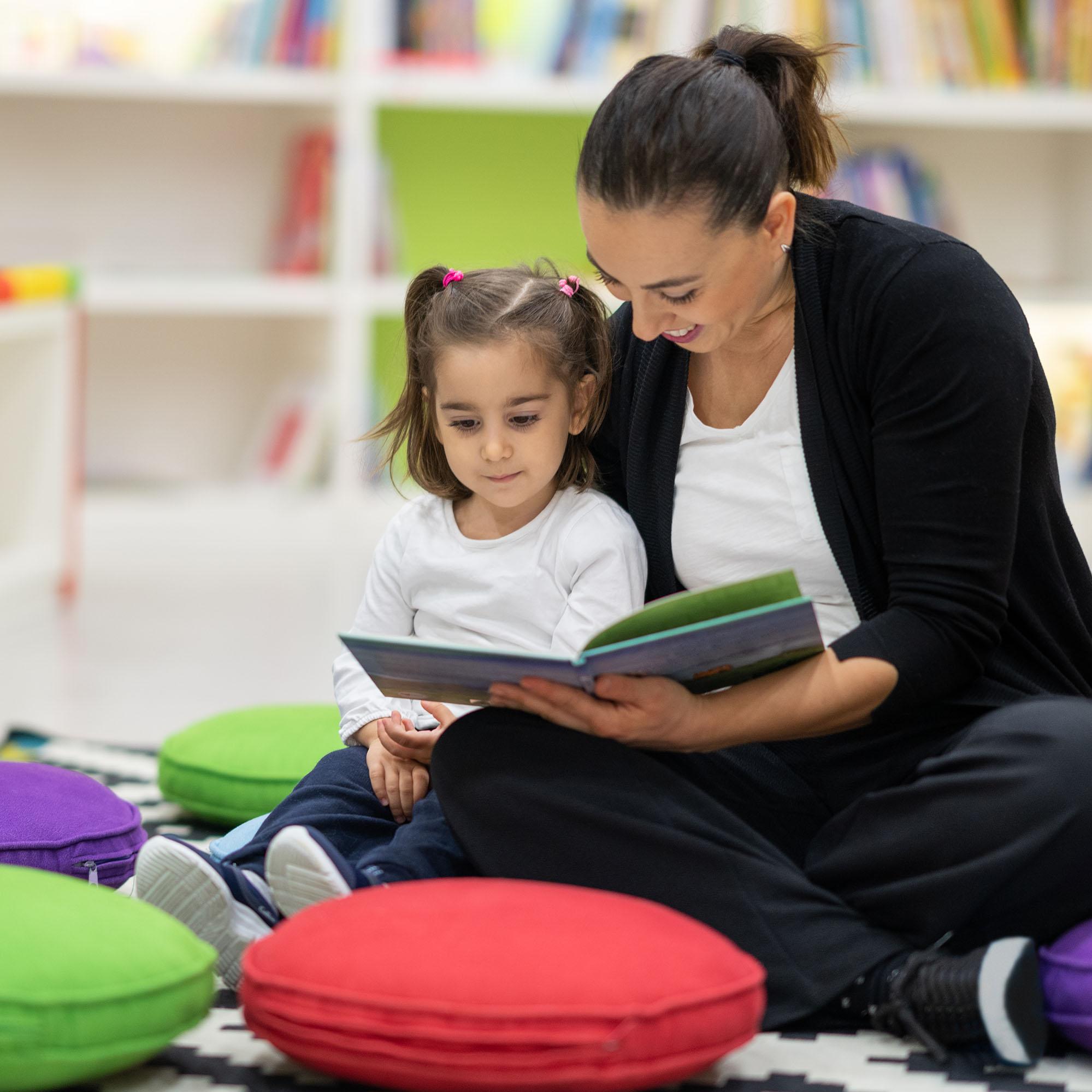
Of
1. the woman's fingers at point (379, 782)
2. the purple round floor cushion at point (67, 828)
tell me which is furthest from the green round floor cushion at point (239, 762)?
the woman's fingers at point (379, 782)

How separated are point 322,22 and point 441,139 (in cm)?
45

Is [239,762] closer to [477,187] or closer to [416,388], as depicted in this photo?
[416,388]

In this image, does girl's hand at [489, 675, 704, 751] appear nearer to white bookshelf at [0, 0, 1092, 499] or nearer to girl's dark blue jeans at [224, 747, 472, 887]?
girl's dark blue jeans at [224, 747, 472, 887]

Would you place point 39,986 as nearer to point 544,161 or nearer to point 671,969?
point 671,969

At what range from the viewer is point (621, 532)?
4.61 ft

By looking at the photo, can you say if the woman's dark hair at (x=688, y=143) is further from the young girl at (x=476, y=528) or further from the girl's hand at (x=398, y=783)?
the girl's hand at (x=398, y=783)

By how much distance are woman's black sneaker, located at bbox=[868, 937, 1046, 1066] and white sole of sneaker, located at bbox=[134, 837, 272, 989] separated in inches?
18.1

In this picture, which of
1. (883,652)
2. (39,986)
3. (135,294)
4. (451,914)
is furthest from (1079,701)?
(135,294)

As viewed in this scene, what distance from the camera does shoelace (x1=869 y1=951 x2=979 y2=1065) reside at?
107cm

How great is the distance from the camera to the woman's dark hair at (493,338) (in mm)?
1426

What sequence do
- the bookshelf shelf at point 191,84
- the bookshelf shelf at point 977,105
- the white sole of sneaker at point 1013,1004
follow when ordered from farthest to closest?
the bookshelf shelf at point 977,105 < the bookshelf shelf at point 191,84 < the white sole of sneaker at point 1013,1004

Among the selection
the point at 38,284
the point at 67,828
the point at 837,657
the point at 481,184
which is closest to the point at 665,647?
the point at 837,657

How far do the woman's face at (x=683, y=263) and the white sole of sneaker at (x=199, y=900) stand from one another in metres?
0.51

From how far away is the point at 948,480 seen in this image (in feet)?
3.91
